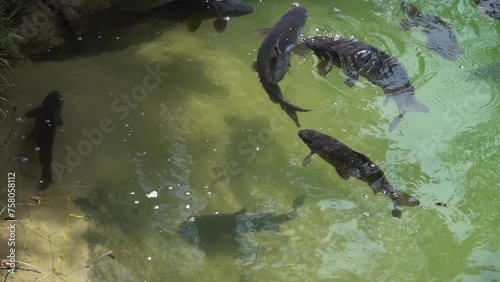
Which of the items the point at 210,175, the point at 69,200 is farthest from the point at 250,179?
the point at 69,200

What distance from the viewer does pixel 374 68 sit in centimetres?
485

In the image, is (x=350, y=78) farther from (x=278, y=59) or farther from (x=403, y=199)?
(x=403, y=199)

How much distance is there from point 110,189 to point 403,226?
2272mm

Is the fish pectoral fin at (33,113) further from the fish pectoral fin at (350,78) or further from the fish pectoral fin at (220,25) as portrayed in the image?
the fish pectoral fin at (350,78)

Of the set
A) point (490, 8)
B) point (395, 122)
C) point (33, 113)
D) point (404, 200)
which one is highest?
point (490, 8)

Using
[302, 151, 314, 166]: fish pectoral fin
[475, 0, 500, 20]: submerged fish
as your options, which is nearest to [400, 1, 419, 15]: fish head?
[475, 0, 500, 20]: submerged fish

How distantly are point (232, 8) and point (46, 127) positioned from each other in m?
2.27

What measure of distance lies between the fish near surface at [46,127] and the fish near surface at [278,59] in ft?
5.72

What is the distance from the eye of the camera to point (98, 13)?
5.37 m

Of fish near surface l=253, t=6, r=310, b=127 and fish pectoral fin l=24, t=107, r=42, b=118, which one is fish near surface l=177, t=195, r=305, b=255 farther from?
fish pectoral fin l=24, t=107, r=42, b=118

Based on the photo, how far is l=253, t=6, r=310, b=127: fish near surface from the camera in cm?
454

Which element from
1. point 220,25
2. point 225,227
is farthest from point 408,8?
point 225,227

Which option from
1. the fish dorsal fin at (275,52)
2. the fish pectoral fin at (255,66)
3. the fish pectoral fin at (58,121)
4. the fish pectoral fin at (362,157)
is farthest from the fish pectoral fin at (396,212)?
the fish pectoral fin at (58,121)

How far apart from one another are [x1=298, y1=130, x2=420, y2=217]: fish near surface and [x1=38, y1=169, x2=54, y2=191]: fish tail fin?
6.93ft
